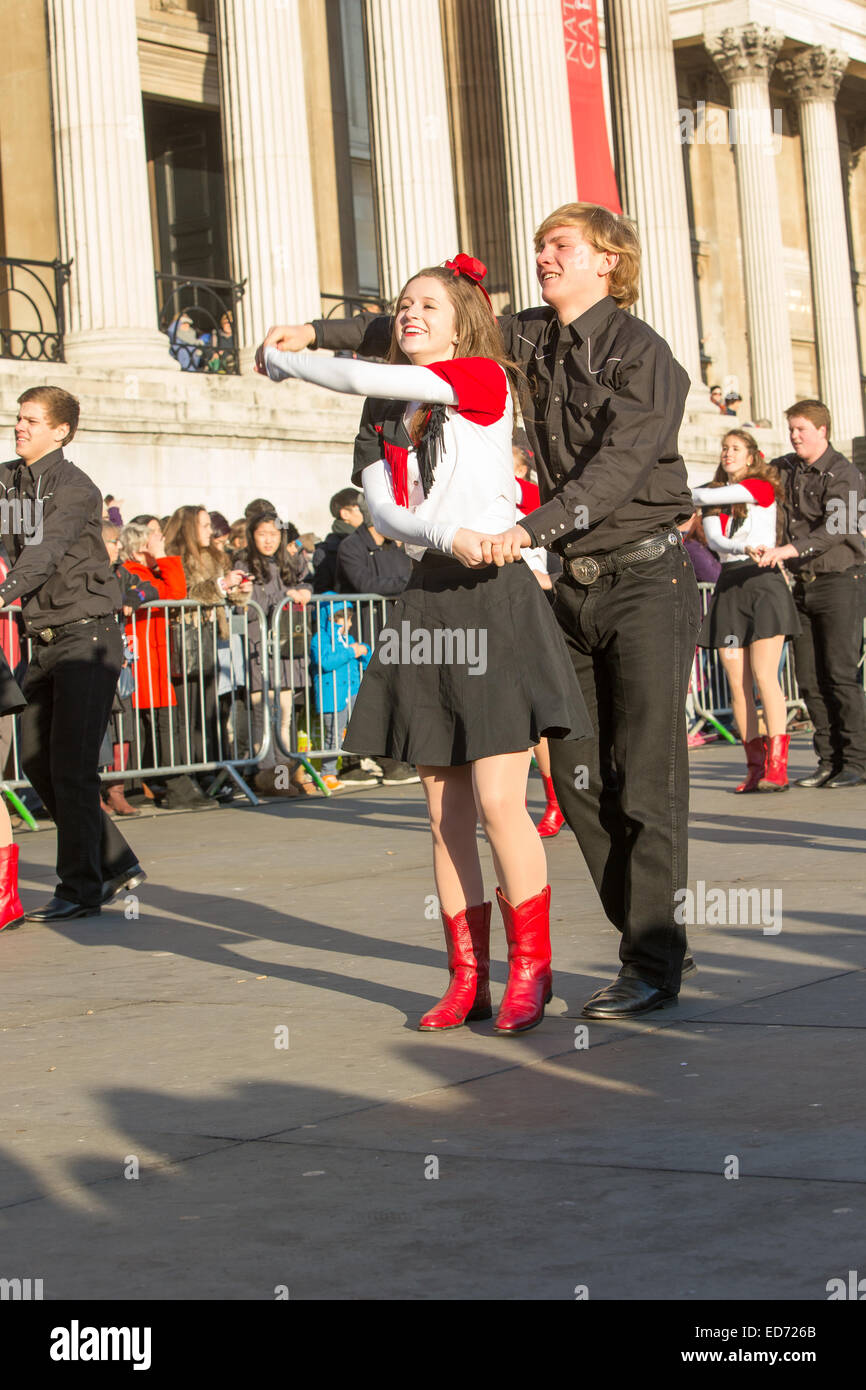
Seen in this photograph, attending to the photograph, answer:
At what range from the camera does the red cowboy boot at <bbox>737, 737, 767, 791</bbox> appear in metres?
11.9

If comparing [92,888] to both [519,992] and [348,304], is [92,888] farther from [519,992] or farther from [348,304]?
[348,304]

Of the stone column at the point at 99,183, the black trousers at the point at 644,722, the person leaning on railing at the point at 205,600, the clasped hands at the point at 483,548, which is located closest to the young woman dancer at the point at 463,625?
the clasped hands at the point at 483,548

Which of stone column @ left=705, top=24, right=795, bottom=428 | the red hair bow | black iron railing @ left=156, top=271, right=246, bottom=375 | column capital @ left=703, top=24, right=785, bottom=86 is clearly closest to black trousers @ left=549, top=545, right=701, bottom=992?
the red hair bow

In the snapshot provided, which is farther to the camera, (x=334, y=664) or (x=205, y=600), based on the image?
(x=334, y=664)

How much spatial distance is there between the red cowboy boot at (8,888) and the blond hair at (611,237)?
140 inches

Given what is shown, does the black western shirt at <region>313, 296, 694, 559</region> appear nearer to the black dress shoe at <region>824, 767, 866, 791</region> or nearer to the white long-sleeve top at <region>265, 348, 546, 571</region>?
the white long-sleeve top at <region>265, 348, 546, 571</region>

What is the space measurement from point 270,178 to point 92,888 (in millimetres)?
15254

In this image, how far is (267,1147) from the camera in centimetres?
425

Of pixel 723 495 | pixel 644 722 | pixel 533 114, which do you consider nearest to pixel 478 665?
pixel 644 722

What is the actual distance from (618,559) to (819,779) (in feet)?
22.9

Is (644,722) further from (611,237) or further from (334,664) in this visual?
(334,664)

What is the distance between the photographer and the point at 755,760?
39.0 feet

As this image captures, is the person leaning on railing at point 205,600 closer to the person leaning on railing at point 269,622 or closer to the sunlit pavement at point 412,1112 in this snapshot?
the person leaning on railing at point 269,622
